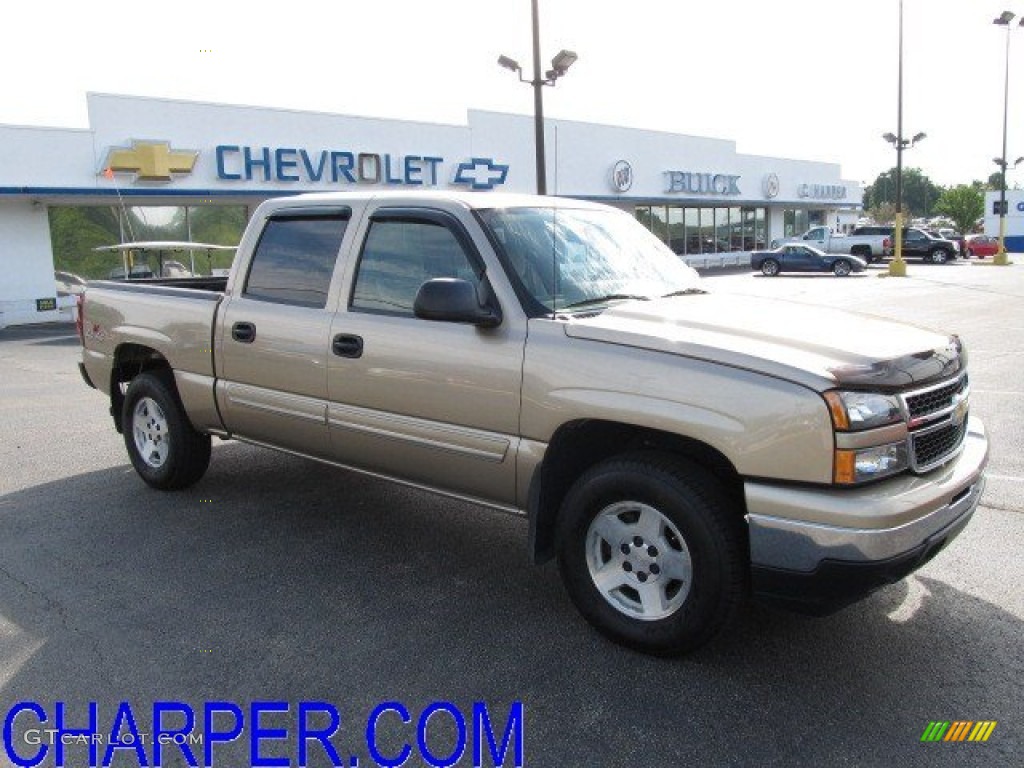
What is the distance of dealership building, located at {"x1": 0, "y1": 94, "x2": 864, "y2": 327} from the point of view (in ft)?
68.5

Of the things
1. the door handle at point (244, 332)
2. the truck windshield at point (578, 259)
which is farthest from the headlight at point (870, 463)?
the door handle at point (244, 332)

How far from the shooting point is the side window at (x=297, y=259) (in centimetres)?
481

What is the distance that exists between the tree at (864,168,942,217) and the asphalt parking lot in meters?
139

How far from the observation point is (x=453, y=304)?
12.5ft

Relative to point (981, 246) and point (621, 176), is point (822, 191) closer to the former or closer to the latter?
point (981, 246)

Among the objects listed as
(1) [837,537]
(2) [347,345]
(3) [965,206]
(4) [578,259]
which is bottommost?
(1) [837,537]

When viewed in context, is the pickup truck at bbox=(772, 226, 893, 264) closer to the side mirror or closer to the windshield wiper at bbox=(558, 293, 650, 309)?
the windshield wiper at bbox=(558, 293, 650, 309)

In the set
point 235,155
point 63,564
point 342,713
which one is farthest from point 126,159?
point 342,713

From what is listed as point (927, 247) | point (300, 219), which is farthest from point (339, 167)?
point (927, 247)

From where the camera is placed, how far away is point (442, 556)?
4773 mm

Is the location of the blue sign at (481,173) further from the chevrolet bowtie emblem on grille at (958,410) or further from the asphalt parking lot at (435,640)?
the chevrolet bowtie emblem on grille at (958,410)

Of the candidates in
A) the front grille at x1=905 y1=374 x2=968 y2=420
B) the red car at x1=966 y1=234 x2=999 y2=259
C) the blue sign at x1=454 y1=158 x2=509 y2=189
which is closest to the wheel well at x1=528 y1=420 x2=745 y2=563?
the front grille at x1=905 y1=374 x2=968 y2=420

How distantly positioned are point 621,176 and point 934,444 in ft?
106

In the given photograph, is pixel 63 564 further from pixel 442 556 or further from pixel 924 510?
pixel 924 510
